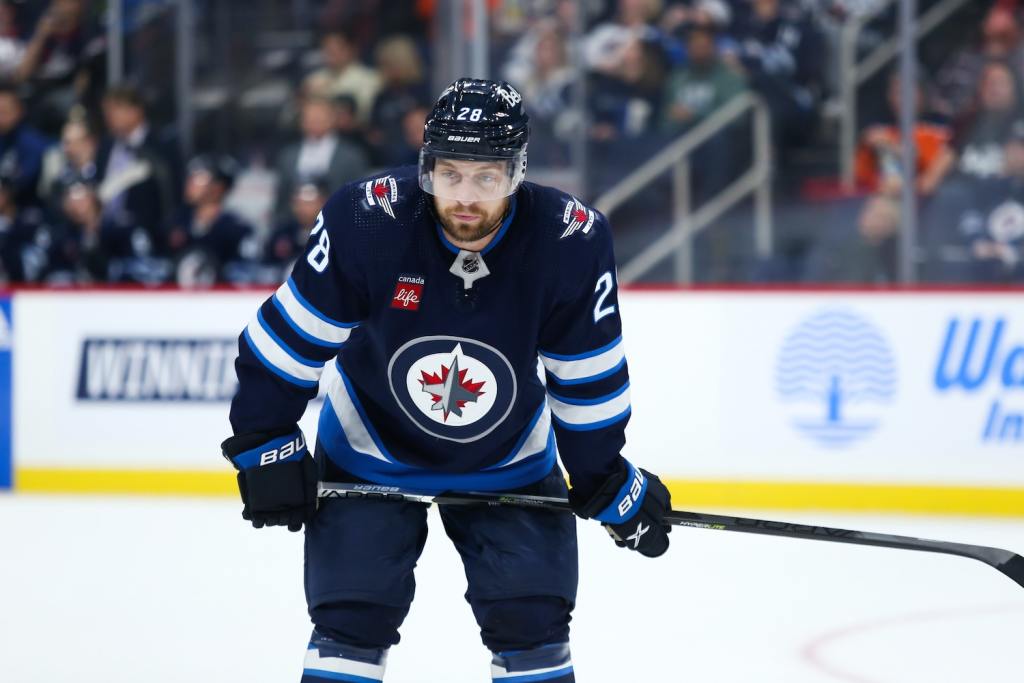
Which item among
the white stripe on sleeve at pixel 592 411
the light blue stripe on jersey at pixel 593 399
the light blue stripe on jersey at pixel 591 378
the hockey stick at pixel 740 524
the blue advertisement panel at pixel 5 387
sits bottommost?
the blue advertisement panel at pixel 5 387

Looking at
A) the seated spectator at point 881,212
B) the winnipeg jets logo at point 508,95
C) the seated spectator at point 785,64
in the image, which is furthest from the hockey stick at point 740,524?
the seated spectator at point 785,64

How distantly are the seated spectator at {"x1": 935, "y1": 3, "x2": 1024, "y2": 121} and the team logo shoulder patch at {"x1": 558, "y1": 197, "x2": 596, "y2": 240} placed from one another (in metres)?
4.04

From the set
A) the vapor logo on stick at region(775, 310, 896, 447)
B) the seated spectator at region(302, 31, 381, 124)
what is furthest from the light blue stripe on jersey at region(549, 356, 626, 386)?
the seated spectator at region(302, 31, 381, 124)

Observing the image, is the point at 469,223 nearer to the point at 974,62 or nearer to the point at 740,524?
the point at 740,524

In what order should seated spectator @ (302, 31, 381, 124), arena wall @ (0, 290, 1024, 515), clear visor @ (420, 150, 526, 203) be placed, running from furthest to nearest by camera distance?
seated spectator @ (302, 31, 381, 124), arena wall @ (0, 290, 1024, 515), clear visor @ (420, 150, 526, 203)

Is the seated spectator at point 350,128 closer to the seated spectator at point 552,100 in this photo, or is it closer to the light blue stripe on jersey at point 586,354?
the seated spectator at point 552,100

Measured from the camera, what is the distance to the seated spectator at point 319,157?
6539mm

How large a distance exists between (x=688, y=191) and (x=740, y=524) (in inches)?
149

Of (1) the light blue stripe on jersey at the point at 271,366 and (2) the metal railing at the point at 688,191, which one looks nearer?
Answer: (1) the light blue stripe on jersey at the point at 271,366

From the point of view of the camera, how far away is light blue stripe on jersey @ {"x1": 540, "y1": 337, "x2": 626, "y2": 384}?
2.41 m

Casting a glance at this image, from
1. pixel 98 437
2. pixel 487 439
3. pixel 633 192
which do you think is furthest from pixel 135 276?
pixel 487 439

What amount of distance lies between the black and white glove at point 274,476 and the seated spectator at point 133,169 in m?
4.32

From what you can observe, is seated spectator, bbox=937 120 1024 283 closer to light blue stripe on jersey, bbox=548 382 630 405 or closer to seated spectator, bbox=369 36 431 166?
seated spectator, bbox=369 36 431 166

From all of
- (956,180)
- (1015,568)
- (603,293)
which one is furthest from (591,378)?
(956,180)
